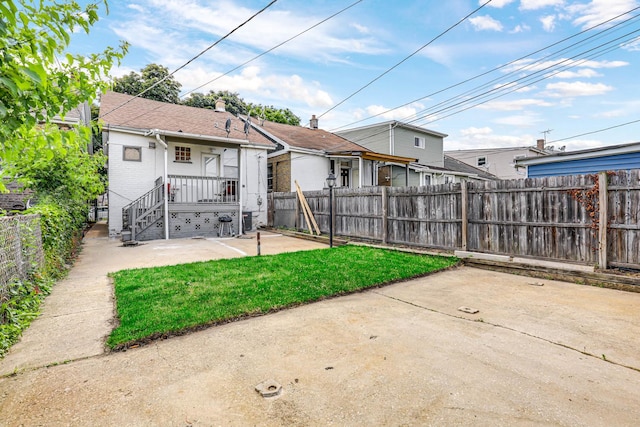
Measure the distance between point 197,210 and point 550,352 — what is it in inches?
472

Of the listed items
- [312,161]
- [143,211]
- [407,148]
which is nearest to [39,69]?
[143,211]

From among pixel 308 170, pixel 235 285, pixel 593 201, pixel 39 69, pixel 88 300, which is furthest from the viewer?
pixel 308 170

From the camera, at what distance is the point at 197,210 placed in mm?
12703

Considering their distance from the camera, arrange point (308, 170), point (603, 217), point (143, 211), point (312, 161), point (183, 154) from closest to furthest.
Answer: point (603, 217) → point (143, 211) → point (183, 154) → point (308, 170) → point (312, 161)

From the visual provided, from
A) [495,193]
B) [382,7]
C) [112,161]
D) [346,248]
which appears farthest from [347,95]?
[112,161]

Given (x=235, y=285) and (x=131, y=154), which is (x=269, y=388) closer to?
(x=235, y=285)

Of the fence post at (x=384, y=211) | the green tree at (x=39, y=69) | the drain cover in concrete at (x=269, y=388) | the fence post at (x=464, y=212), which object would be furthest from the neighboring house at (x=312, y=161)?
the drain cover in concrete at (x=269, y=388)

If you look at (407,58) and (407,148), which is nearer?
(407,58)

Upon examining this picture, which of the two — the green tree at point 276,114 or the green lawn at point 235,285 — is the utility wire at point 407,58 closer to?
the green lawn at point 235,285

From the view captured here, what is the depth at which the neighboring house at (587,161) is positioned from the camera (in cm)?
906

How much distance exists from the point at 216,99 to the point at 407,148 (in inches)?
841

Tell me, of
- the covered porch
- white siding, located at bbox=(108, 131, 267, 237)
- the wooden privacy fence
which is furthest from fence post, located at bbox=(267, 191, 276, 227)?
the wooden privacy fence

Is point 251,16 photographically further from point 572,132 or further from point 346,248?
point 572,132

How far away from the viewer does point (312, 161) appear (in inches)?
710
